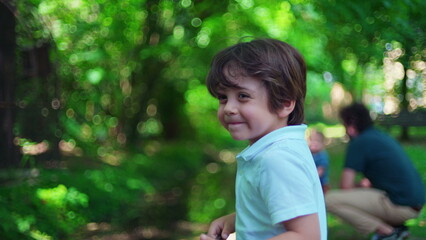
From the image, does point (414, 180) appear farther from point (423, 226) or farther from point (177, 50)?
point (177, 50)

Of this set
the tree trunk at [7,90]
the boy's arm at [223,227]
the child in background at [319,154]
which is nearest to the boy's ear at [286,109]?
the boy's arm at [223,227]

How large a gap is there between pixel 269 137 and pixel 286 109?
0.15 meters

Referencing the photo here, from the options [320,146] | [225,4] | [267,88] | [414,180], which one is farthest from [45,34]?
[267,88]

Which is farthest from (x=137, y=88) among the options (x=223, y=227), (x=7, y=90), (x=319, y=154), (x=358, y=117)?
(x=223, y=227)

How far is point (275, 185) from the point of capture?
1768 mm

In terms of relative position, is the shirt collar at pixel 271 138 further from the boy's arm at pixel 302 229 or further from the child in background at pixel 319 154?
the child in background at pixel 319 154

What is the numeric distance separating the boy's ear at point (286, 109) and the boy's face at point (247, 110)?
0.5 inches

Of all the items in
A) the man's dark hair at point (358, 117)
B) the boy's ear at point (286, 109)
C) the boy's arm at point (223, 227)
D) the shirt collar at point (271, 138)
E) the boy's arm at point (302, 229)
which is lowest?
the boy's arm at point (302, 229)

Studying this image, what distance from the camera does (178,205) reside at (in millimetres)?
10250

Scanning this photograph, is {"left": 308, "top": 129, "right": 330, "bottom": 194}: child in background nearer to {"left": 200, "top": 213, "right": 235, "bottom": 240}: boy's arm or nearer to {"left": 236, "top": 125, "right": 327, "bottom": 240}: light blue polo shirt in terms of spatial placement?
{"left": 200, "top": 213, "right": 235, "bottom": 240}: boy's arm

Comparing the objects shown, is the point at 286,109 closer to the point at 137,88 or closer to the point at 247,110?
the point at 247,110

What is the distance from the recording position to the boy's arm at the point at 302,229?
1.76m

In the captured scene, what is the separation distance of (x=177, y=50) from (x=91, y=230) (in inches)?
189

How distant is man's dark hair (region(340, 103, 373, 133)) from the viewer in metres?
5.71
